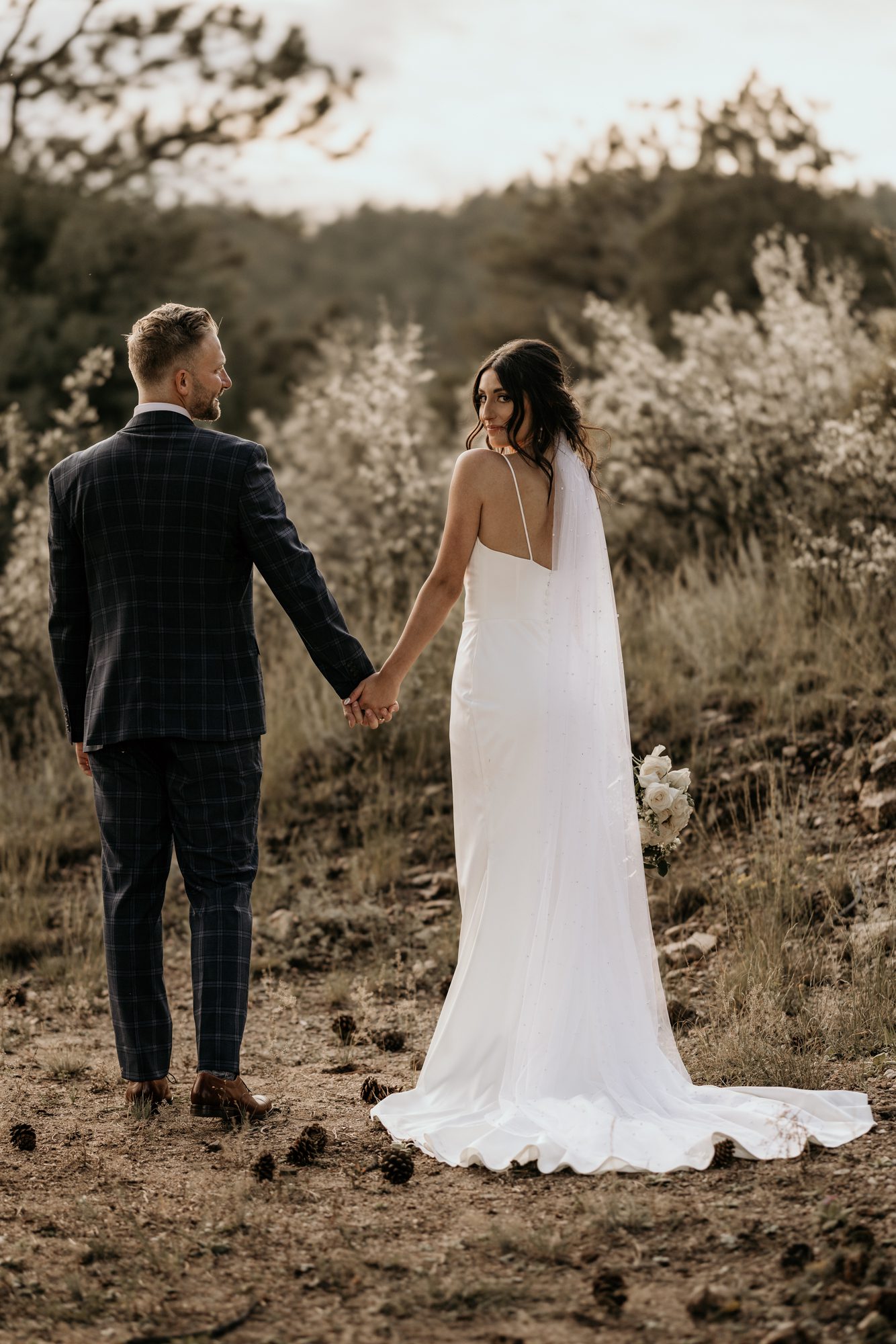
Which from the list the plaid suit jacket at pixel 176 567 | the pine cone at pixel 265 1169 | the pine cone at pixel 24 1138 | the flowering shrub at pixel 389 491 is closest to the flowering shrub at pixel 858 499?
the flowering shrub at pixel 389 491

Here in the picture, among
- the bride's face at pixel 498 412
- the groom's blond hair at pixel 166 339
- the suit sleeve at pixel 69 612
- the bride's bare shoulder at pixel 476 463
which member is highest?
the groom's blond hair at pixel 166 339

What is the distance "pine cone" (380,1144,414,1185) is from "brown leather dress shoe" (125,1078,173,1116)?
3.02 feet

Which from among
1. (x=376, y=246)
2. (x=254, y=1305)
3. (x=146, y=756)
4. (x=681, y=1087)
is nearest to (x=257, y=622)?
(x=146, y=756)

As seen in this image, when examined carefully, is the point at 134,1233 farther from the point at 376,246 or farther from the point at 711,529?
the point at 376,246

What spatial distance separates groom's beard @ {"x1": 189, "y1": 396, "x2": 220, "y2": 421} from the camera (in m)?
3.93

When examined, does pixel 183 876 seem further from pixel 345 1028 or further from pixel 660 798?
pixel 660 798

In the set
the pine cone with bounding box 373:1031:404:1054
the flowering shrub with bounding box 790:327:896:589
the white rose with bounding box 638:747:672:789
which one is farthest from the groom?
the flowering shrub with bounding box 790:327:896:589

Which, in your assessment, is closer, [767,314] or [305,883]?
[305,883]

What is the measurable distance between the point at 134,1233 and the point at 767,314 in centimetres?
773

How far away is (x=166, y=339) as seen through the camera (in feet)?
12.6

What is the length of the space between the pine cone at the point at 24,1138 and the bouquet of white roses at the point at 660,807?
73.5 inches

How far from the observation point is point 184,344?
387 cm

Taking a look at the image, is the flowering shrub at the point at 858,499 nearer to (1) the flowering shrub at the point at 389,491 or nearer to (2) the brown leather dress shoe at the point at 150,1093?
(1) the flowering shrub at the point at 389,491

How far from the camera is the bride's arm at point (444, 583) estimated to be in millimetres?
3900
